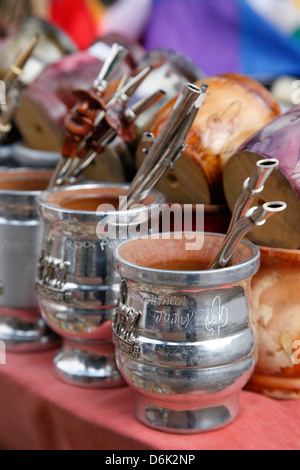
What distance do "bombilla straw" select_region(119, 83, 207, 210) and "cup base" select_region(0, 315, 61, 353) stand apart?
22 cm

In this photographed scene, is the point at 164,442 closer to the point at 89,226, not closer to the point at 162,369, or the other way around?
the point at 162,369

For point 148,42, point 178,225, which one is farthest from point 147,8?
point 178,225

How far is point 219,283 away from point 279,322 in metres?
0.13

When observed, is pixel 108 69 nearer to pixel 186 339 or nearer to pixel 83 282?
pixel 83 282

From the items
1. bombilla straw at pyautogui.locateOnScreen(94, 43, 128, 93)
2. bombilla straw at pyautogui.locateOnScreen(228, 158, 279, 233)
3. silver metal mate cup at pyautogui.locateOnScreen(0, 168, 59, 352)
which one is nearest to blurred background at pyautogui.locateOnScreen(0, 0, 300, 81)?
bombilla straw at pyautogui.locateOnScreen(94, 43, 128, 93)

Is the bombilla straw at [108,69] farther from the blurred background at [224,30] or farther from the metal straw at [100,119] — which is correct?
the blurred background at [224,30]

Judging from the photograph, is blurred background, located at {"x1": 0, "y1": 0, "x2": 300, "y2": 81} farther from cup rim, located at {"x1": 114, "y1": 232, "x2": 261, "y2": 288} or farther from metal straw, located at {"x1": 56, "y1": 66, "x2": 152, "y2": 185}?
cup rim, located at {"x1": 114, "y1": 232, "x2": 261, "y2": 288}

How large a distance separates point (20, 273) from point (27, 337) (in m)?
0.08

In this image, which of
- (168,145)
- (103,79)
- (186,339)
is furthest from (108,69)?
(186,339)

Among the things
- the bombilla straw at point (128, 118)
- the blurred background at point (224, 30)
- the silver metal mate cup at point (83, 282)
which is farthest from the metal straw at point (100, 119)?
the blurred background at point (224, 30)

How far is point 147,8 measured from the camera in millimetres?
1724

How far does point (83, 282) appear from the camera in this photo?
649 millimetres

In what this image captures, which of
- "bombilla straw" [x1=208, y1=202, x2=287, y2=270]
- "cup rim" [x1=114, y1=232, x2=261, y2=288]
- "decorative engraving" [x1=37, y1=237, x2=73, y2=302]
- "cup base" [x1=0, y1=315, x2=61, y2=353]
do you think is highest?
"bombilla straw" [x1=208, y1=202, x2=287, y2=270]

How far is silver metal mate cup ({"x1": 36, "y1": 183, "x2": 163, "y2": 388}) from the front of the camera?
0.64 metres
